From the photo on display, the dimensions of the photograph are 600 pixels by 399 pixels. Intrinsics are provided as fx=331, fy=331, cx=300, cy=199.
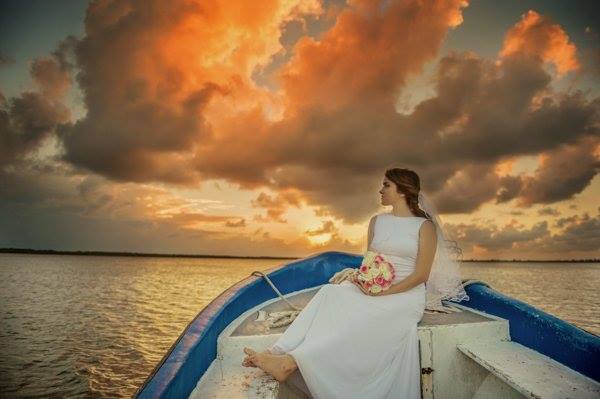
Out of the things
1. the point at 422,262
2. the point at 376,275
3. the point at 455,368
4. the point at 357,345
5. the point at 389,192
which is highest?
the point at 389,192

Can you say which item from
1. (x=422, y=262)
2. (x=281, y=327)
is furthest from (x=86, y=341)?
(x=422, y=262)

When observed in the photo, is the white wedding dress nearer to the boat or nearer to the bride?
the bride

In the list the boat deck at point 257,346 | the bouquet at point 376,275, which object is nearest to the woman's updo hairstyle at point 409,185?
the bouquet at point 376,275

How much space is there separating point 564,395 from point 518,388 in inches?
8.8

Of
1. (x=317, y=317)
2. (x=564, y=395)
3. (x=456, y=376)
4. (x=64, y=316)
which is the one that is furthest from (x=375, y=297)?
(x=64, y=316)

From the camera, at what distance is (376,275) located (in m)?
2.79

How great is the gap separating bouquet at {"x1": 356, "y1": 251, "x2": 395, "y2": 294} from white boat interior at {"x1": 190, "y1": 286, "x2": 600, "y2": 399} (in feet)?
1.41

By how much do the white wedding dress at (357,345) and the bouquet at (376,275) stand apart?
0.10 m

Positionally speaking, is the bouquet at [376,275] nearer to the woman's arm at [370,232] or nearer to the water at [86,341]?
the woman's arm at [370,232]

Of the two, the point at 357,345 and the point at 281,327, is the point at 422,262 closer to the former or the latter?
the point at 357,345

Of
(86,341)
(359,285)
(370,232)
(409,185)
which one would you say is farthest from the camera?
(86,341)

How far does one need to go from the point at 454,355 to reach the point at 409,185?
149 cm

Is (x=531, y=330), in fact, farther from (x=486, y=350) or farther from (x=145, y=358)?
(x=145, y=358)

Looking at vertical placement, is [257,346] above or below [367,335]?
below
